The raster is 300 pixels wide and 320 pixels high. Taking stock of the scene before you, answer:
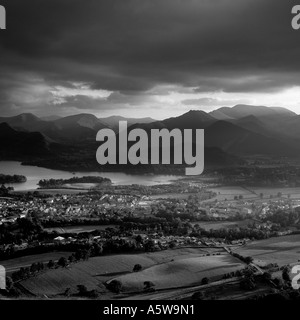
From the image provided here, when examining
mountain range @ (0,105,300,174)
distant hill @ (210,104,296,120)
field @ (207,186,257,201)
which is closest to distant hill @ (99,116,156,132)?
mountain range @ (0,105,300,174)

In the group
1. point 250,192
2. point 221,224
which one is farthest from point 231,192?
point 221,224

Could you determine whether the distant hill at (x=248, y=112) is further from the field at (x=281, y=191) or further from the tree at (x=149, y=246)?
the tree at (x=149, y=246)

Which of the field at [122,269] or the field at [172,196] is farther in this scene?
the field at [172,196]

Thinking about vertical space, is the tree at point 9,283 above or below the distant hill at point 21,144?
below

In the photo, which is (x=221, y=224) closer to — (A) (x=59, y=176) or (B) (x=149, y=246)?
(B) (x=149, y=246)

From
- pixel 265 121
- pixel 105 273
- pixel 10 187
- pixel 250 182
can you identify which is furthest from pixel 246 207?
pixel 265 121

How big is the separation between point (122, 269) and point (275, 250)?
3.30 m

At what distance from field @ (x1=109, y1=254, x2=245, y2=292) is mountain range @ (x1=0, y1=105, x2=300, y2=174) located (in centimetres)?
1531

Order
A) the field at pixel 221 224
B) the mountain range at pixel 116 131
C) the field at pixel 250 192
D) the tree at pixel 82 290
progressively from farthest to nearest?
1. the mountain range at pixel 116 131
2. the field at pixel 250 192
3. the field at pixel 221 224
4. the tree at pixel 82 290

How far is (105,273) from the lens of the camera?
8.09 metres

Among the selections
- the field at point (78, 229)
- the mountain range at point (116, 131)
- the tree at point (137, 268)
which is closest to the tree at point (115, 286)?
the tree at point (137, 268)

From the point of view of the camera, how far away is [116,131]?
80.2ft

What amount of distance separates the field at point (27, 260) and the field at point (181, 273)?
5.74 ft

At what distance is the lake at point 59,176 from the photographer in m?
19.3
